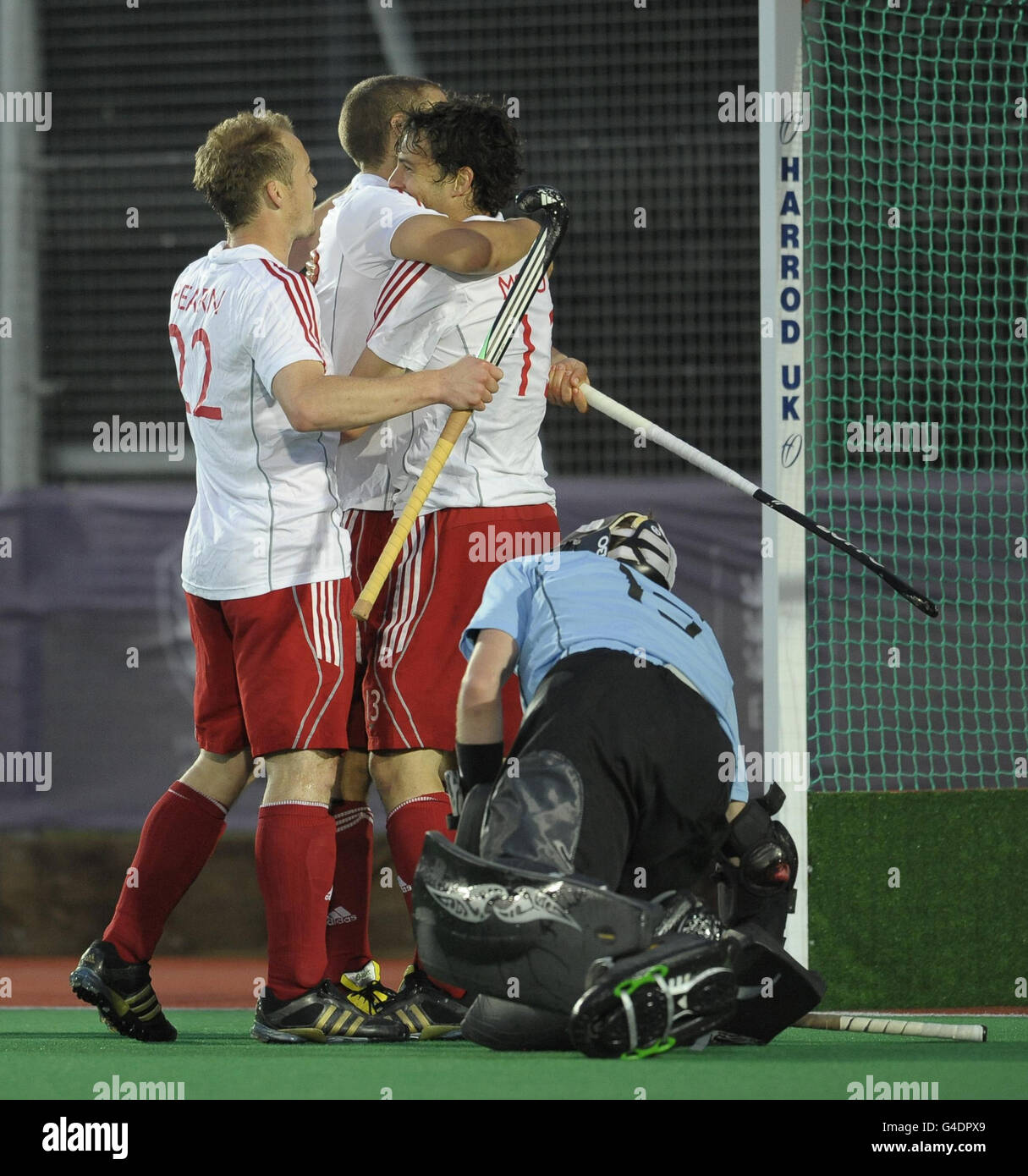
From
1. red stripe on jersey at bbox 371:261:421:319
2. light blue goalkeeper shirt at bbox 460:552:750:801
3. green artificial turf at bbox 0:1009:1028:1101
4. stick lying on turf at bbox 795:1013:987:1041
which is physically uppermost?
red stripe on jersey at bbox 371:261:421:319

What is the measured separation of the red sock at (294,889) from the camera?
377cm

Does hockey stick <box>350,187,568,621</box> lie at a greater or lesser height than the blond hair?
lesser

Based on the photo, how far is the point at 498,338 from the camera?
4051 mm

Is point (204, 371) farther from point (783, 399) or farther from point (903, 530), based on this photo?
point (903, 530)

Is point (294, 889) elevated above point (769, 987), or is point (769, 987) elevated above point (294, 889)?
point (294, 889)

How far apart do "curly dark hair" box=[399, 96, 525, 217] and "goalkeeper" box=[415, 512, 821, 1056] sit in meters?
0.97

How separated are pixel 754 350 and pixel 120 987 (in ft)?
14.1

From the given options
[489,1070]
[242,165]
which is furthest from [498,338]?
[489,1070]

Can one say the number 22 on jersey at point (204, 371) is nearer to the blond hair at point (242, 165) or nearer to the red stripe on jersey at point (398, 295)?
the blond hair at point (242, 165)

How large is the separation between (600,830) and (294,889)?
76 centimetres

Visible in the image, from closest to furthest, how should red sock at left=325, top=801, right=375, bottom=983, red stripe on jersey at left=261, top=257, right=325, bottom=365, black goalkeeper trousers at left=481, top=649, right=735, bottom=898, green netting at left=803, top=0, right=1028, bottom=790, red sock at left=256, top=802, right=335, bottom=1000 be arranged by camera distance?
1. black goalkeeper trousers at left=481, top=649, right=735, bottom=898
2. red sock at left=256, top=802, right=335, bottom=1000
3. red stripe on jersey at left=261, top=257, right=325, bottom=365
4. red sock at left=325, top=801, right=375, bottom=983
5. green netting at left=803, top=0, right=1028, bottom=790

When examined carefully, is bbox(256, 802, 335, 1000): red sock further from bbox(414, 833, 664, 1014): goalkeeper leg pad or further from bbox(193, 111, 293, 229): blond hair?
bbox(193, 111, 293, 229): blond hair

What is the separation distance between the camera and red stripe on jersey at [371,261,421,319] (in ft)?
13.8

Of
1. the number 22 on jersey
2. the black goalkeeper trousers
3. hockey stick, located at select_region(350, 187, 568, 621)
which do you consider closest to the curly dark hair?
hockey stick, located at select_region(350, 187, 568, 621)
